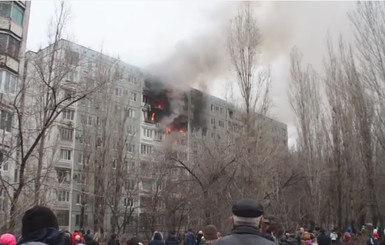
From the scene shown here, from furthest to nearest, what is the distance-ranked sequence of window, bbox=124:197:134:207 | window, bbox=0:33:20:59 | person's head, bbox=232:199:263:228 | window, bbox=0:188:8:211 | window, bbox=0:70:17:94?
window, bbox=124:197:134:207
window, bbox=0:33:20:59
window, bbox=0:70:17:94
window, bbox=0:188:8:211
person's head, bbox=232:199:263:228

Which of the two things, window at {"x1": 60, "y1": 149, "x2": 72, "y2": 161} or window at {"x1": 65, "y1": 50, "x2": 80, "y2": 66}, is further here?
window at {"x1": 60, "y1": 149, "x2": 72, "y2": 161}

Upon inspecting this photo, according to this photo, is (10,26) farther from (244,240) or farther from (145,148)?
(145,148)

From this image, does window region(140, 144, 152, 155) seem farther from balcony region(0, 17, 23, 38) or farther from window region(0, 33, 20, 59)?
window region(0, 33, 20, 59)

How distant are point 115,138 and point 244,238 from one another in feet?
111

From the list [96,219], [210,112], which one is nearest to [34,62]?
[96,219]

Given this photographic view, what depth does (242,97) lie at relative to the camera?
2655 centimetres

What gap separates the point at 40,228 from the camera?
2.92 meters

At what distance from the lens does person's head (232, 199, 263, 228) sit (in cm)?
299

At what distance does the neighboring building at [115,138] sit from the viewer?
33.1 metres

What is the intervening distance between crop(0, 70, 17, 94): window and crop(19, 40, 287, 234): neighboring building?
196cm

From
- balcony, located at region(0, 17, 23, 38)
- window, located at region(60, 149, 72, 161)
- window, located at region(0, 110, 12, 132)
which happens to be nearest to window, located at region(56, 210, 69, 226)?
window, located at region(60, 149, 72, 161)

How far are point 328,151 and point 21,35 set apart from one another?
2250cm

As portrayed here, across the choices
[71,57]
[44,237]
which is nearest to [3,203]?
[71,57]

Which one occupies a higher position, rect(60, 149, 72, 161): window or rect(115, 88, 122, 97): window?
rect(115, 88, 122, 97): window
